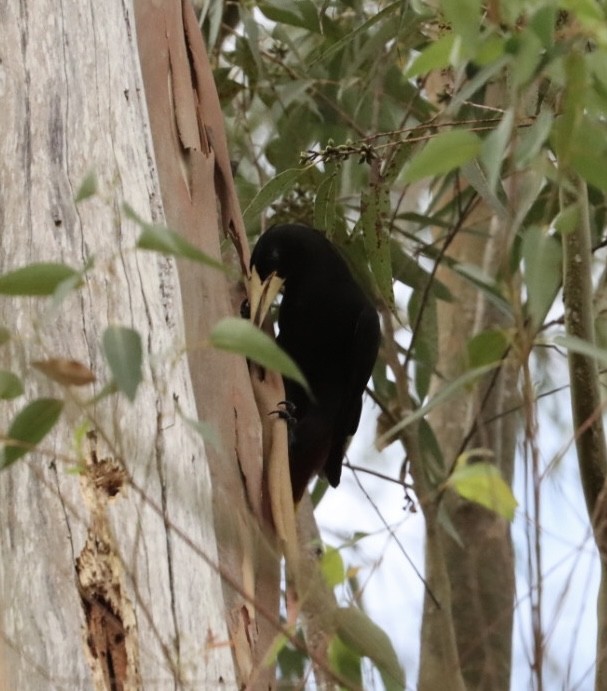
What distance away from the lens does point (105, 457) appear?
41.8 inches

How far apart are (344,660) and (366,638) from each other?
49mm

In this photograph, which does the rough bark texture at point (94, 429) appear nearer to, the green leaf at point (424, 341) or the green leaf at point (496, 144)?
the green leaf at point (496, 144)

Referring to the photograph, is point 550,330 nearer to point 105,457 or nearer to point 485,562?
point 485,562

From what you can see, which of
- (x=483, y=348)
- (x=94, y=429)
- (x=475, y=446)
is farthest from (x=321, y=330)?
(x=483, y=348)

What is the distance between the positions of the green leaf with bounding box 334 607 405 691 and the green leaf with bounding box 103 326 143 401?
0.45 metres

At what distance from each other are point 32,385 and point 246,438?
11.4 inches

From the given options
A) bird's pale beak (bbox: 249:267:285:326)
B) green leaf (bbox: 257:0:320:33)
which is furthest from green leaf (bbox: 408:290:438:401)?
bird's pale beak (bbox: 249:267:285:326)

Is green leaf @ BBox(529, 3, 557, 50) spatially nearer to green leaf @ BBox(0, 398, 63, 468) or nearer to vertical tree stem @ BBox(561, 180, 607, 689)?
green leaf @ BBox(0, 398, 63, 468)

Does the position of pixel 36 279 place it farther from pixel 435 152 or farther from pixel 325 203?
pixel 325 203

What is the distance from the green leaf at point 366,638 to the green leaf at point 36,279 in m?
0.47

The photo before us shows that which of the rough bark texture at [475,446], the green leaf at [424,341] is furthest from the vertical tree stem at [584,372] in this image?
the green leaf at [424,341]

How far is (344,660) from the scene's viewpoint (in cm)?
119

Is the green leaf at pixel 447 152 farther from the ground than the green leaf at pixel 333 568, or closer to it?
farther from the ground

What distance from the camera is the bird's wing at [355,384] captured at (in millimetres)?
1862
